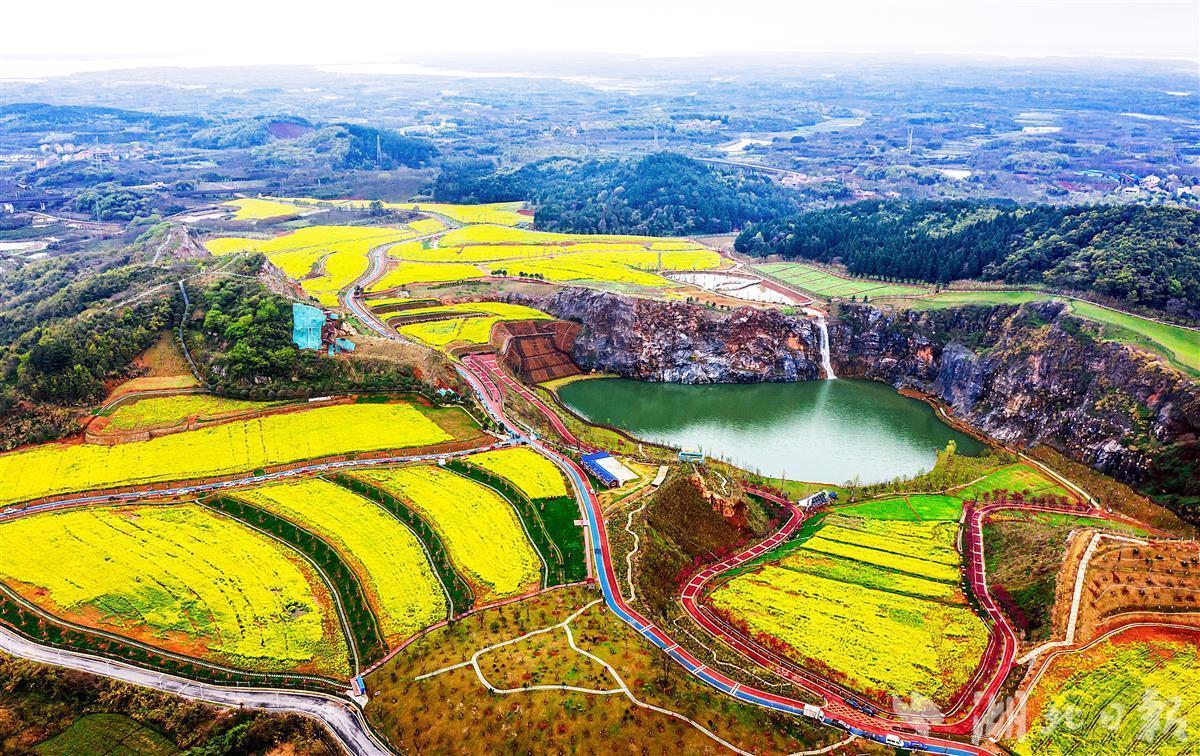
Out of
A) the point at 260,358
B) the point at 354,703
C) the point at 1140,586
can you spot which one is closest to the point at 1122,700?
the point at 1140,586

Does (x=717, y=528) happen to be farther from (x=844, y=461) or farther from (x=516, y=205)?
(x=516, y=205)

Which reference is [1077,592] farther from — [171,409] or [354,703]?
[171,409]

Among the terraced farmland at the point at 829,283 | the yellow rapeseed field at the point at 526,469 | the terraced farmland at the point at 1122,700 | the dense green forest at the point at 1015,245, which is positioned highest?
the dense green forest at the point at 1015,245

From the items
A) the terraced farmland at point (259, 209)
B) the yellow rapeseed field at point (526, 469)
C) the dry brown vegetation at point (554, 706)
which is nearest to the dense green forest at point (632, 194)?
the terraced farmland at point (259, 209)

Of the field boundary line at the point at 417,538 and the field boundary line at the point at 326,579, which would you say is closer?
the field boundary line at the point at 326,579

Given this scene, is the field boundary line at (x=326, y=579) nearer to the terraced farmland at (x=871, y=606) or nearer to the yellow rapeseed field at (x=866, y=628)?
the terraced farmland at (x=871, y=606)

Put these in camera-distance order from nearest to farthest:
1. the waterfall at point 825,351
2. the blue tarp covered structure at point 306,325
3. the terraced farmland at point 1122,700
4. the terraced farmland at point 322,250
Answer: the terraced farmland at point 1122,700
the blue tarp covered structure at point 306,325
the waterfall at point 825,351
the terraced farmland at point 322,250

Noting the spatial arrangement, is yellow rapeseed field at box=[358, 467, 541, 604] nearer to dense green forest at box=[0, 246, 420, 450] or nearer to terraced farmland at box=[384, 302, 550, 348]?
dense green forest at box=[0, 246, 420, 450]
